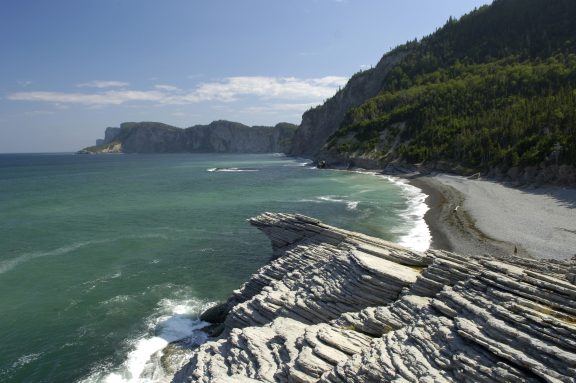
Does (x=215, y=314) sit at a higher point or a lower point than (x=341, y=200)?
lower

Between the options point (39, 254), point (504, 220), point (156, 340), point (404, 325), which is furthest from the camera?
point (504, 220)

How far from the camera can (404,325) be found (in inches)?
685

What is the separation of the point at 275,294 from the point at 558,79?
117071 mm

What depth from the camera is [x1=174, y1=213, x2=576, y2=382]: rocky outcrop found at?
43.4ft

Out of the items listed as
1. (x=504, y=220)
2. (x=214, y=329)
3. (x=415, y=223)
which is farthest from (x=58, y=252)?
(x=504, y=220)

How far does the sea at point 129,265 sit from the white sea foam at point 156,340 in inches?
2.7

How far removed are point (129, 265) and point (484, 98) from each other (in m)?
117

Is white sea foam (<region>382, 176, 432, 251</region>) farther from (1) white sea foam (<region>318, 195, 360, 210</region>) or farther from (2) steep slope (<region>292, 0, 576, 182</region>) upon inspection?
(2) steep slope (<region>292, 0, 576, 182</region>)

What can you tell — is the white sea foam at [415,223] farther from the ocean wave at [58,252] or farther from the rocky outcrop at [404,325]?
the ocean wave at [58,252]

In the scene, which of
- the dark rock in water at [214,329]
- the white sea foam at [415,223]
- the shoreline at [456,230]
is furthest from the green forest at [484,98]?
the dark rock in water at [214,329]

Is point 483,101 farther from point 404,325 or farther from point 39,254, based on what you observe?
point 404,325

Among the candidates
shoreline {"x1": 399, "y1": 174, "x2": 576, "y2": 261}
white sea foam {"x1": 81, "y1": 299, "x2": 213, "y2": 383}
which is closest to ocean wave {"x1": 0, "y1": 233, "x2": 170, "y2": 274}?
white sea foam {"x1": 81, "y1": 299, "x2": 213, "y2": 383}

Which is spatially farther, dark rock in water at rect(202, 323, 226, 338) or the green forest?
the green forest

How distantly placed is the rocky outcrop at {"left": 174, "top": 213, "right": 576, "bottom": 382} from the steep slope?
5609 cm
